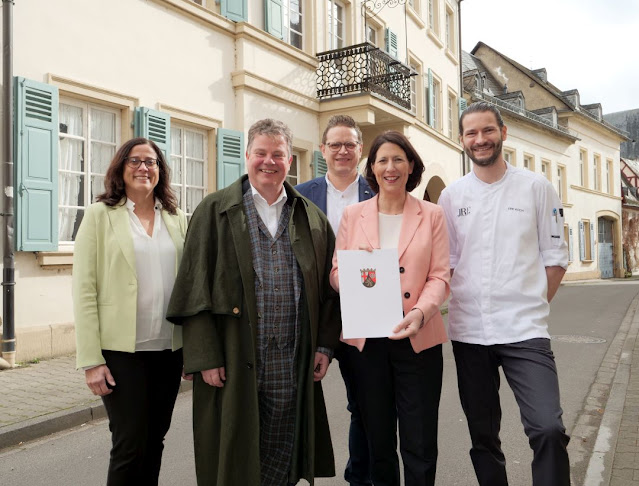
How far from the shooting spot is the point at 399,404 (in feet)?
9.48

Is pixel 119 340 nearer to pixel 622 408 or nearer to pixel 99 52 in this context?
pixel 622 408

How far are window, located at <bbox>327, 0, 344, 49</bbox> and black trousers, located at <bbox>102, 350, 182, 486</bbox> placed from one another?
11.8 metres

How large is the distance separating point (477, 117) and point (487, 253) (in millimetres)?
673

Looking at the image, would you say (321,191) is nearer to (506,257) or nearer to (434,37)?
(506,257)

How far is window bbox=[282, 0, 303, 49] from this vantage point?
40.1 feet

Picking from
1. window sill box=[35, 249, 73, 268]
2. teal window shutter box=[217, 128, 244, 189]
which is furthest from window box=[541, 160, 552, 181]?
window sill box=[35, 249, 73, 268]

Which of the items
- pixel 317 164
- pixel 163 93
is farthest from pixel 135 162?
pixel 317 164

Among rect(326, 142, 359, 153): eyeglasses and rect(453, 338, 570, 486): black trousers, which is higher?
rect(326, 142, 359, 153): eyeglasses

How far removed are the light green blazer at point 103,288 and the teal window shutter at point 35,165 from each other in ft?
16.9

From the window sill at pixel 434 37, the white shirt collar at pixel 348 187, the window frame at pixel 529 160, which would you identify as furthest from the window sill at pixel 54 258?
the window frame at pixel 529 160

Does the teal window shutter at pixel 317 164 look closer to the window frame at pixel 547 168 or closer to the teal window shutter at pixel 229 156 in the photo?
the teal window shutter at pixel 229 156

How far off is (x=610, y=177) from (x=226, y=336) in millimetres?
38642

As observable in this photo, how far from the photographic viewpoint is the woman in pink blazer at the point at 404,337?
2.82 meters

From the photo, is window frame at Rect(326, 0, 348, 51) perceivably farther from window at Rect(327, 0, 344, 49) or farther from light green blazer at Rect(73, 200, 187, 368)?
light green blazer at Rect(73, 200, 187, 368)
